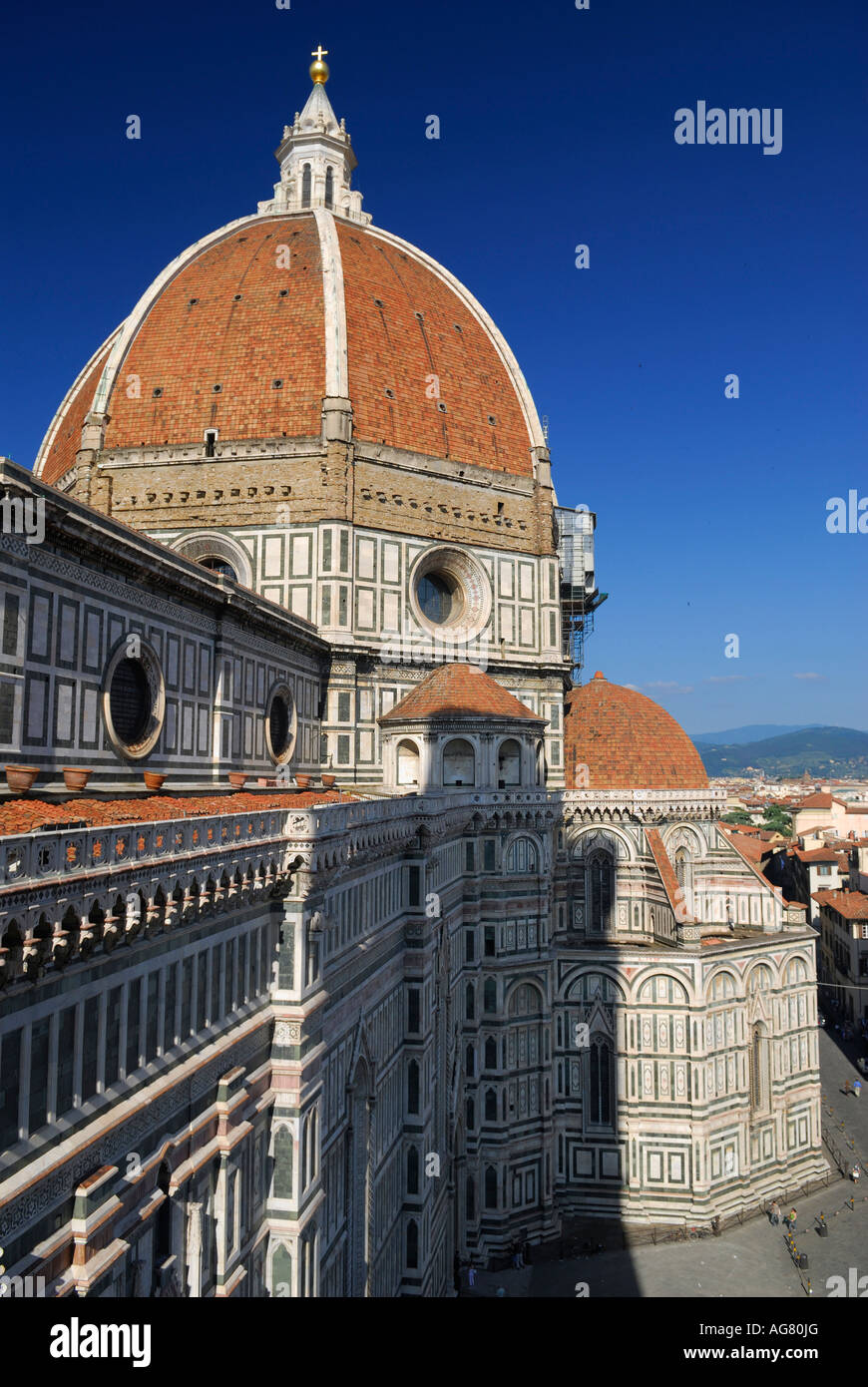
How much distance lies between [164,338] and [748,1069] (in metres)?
34.5

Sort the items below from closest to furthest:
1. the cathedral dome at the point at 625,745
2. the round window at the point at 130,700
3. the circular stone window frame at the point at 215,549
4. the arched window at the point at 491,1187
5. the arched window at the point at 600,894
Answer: the round window at the point at 130,700 < the arched window at the point at 491,1187 < the circular stone window frame at the point at 215,549 < the arched window at the point at 600,894 < the cathedral dome at the point at 625,745

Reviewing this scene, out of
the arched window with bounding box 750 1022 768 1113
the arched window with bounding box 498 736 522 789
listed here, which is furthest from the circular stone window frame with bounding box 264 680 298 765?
the arched window with bounding box 750 1022 768 1113

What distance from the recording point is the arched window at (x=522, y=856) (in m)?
32.5

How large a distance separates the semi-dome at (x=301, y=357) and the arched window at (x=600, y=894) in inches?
621

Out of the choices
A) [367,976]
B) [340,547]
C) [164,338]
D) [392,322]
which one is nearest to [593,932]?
[340,547]

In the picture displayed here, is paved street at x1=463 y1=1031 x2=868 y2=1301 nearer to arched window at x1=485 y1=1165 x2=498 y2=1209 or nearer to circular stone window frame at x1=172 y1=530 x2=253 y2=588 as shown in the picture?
arched window at x1=485 y1=1165 x2=498 y2=1209

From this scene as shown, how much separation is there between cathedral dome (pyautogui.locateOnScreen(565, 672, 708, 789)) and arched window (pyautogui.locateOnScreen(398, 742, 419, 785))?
8.61 m

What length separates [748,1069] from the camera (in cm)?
3525

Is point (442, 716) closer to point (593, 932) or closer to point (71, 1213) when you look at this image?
point (593, 932)

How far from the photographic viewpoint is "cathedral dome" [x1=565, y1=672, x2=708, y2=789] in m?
38.7

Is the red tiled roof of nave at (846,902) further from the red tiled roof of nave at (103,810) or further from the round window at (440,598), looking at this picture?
the red tiled roof of nave at (103,810)

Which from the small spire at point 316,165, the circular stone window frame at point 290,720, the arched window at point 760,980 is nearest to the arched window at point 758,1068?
the arched window at point 760,980

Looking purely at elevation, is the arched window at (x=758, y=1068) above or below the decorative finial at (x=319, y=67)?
below

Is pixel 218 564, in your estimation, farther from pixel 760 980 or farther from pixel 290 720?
pixel 760 980
